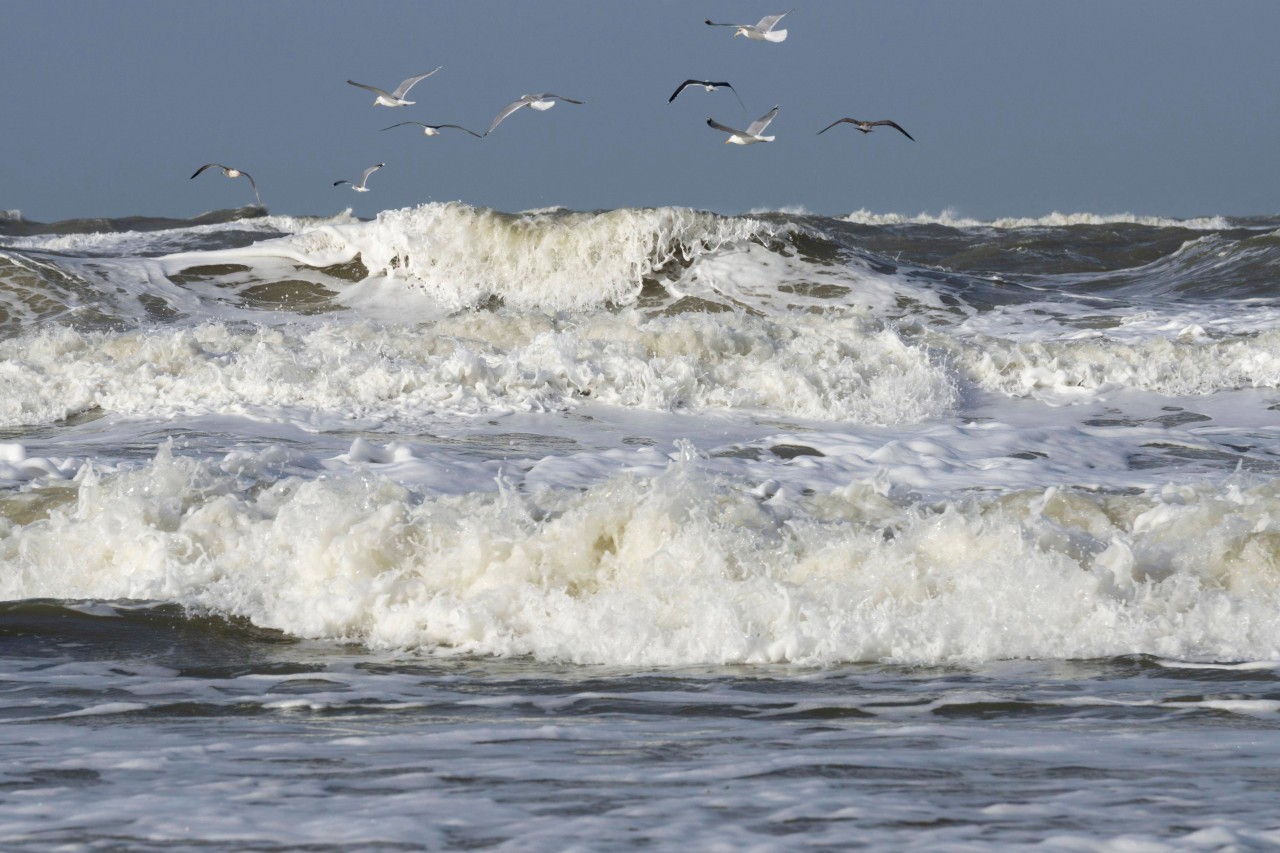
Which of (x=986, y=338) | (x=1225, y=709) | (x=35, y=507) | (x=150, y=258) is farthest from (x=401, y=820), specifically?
(x=150, y=258)

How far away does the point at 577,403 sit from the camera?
12422 millimetres

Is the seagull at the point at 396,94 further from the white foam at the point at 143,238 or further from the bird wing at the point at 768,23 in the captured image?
the white foam at the point at 143,238

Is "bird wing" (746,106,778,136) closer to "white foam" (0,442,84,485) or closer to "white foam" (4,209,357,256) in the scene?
"white foam" (0,442,84,485)

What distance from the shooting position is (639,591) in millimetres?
5871

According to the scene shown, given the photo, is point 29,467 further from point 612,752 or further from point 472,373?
point 612,752

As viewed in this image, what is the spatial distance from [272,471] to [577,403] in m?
4.37

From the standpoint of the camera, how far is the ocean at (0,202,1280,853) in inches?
129

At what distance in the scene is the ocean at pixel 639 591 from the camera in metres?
3.28

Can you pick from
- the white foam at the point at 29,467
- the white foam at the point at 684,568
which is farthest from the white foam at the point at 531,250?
the white foam at the point at 684,568

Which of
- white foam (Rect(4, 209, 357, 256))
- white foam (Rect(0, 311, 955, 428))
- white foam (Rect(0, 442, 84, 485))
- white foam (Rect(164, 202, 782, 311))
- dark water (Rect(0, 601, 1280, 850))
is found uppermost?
white foam (Rect(4, 209, 357, 256))

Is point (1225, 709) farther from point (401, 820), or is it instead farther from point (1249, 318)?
point (1249, 318)

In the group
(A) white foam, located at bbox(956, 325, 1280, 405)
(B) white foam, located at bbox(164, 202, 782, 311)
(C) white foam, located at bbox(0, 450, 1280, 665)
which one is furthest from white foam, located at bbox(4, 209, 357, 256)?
(C) white foam, located at bbox(0, 450, 1280, 665)

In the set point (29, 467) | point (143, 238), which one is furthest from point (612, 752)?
point (143, 238)

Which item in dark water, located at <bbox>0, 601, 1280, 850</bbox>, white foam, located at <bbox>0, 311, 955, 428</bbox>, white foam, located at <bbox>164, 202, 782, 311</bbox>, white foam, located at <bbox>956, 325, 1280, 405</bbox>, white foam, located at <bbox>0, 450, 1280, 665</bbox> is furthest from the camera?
white foam, located at <bbox>164, 202, 782, 311</bbox>
